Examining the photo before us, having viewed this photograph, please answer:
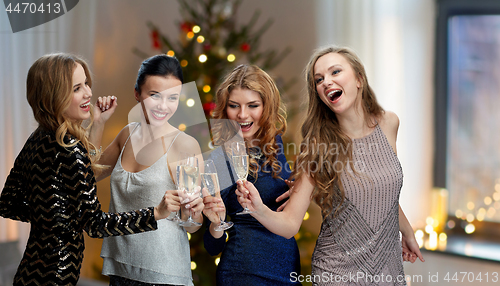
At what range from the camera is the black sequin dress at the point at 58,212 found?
135 centimetres

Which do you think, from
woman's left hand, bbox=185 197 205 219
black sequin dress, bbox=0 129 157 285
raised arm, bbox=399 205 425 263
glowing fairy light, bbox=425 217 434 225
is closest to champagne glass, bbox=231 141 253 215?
woman's left hand, bbox=185 197 205 219

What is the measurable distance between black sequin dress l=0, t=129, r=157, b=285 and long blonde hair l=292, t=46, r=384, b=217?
721 mm

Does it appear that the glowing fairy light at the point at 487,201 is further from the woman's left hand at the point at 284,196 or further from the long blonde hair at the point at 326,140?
the woman's left hand at the point at 284,196

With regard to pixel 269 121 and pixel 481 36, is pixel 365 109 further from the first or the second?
pixel 481 36

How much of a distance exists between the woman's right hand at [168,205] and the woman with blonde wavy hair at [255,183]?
0.33m

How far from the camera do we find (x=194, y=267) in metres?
3.07

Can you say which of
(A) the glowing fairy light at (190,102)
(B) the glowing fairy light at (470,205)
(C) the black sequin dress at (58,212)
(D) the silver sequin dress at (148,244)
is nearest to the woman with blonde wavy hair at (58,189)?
(C) the black sequin dress at (58,212)

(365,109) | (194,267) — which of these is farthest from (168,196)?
(194,267)

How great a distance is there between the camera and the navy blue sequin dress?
5.71ft

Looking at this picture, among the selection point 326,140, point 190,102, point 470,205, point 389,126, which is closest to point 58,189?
point 326,140

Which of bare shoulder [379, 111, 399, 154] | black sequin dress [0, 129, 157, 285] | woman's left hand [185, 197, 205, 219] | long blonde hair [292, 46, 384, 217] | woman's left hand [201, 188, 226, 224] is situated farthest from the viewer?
bare shoulder [379, 111, 399, 154]

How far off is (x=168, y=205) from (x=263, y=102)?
2.39ft

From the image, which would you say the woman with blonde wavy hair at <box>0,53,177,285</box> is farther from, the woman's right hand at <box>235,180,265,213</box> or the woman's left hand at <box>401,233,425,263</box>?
the woman's left hand at <box>401,233,425,263</box>

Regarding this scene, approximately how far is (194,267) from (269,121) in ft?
5.47
